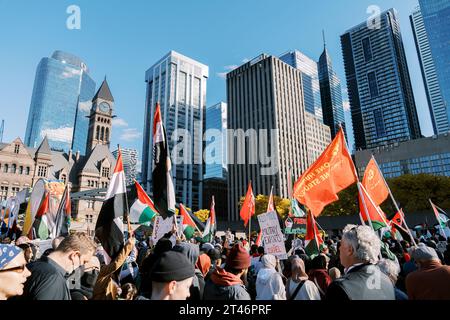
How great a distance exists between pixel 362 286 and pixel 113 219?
4682 millimetres

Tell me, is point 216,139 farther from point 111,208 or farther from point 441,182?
point 111,208

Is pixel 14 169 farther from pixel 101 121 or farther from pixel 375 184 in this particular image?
pixel 375 184

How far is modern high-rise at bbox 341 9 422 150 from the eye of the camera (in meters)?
170

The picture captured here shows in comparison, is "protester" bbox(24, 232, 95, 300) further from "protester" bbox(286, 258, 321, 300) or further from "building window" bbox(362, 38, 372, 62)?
"building window" bbox(362, 38, 372, 62)

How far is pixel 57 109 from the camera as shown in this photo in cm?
17988

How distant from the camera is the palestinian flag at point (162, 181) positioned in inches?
252

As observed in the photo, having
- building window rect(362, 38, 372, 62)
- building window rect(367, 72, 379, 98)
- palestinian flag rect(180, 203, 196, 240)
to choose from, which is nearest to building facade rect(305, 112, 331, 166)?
building window rect(367, 72, 379, 98)

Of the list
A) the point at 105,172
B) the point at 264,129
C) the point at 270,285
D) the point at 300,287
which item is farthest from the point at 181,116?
the point at 300,287

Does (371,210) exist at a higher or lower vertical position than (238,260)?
higher

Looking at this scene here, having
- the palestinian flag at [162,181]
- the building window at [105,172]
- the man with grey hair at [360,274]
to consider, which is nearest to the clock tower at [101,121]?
the building window at [105,172]

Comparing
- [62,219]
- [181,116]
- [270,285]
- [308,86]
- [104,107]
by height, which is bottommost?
[270,285]

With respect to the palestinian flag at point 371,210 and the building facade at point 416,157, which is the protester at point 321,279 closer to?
the palestinian flag at point 371,210

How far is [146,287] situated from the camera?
442 centimetres

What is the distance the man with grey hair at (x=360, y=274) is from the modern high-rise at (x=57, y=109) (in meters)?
187
